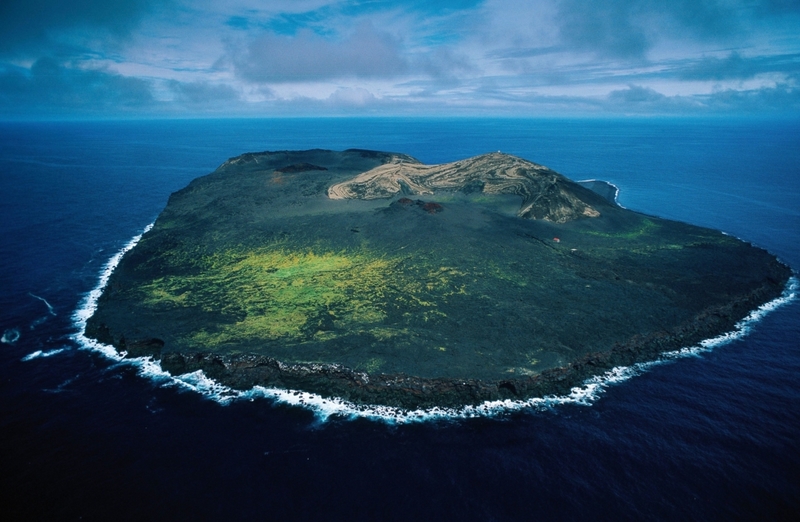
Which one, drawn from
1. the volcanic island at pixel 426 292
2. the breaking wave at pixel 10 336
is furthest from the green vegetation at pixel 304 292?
the breaking wave at pixel 10 336

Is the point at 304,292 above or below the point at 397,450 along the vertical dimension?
above

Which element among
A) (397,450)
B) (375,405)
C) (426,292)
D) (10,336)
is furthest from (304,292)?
(10,336)

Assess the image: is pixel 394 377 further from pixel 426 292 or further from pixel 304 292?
pixel 304 292

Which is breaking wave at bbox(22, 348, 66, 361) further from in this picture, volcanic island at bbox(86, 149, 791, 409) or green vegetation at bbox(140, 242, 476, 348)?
green vegetation at bbox(140, 242, 476, 348)

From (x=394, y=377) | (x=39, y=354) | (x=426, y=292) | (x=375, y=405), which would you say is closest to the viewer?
(x=375, y=405)

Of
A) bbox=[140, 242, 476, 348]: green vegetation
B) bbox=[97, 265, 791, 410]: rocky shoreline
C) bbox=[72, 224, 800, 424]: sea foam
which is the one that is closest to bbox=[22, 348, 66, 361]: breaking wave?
bbox=[72, 224, 800, 424]: sea foam
